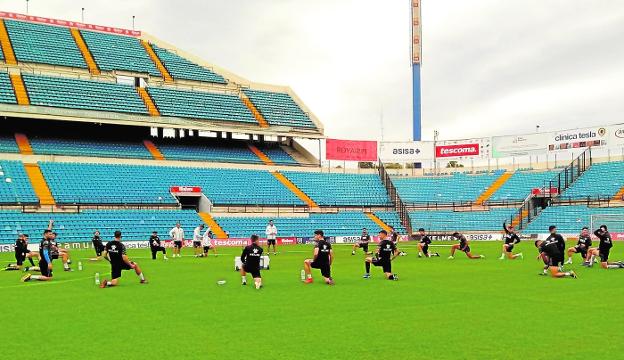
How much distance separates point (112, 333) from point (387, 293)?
8.33 meters

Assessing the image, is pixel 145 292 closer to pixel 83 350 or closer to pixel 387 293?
pixel 387 293

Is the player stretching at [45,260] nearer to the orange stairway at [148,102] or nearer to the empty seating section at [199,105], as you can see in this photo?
the orange stairway at [148,102]

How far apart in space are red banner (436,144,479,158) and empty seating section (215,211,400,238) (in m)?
18.0

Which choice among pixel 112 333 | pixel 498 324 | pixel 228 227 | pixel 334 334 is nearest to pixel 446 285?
pixel 498 324

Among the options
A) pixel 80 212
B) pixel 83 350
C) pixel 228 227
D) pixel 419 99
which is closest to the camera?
pixel 83 350

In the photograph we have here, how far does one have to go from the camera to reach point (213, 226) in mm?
53969

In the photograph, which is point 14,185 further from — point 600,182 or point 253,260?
point 600,182

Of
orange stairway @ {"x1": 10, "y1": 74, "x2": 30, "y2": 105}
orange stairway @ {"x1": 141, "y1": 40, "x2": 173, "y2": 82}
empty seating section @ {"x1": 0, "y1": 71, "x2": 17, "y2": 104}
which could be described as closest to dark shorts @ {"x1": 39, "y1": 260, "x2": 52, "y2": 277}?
empty seating section @ {"x1": 0, "y1": 71, "x2": 17, "y2": 104}

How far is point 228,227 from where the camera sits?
180ft

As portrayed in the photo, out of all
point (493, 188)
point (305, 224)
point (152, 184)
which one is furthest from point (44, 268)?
point (493, 188)

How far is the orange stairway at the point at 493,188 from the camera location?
67.5 metres

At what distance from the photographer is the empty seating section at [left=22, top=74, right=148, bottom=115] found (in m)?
58.2

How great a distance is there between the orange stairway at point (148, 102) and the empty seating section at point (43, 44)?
6384 millimetres

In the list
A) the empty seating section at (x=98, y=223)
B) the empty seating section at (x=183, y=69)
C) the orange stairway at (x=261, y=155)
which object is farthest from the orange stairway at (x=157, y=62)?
the empty seating section at (x=98, y=223)
